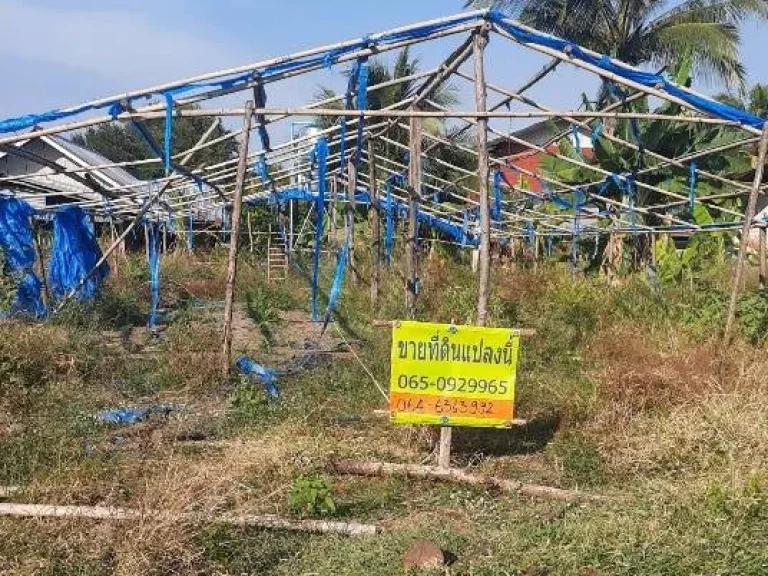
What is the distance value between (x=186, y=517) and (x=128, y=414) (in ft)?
10.7

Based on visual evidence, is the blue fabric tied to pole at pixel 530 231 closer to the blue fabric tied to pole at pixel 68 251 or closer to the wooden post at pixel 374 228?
the wooden post at pixel 374 228

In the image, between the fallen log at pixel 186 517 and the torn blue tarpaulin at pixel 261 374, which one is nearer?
the fallen log at pixel 186 517

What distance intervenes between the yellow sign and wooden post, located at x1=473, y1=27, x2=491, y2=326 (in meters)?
0.31

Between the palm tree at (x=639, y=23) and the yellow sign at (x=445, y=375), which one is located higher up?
the palm tree at (x=639, y=23)

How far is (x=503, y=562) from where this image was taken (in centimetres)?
427

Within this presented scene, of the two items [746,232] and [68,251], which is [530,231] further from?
[746,232]

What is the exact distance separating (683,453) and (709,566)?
1.76 meters

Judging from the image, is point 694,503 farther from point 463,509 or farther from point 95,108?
point 95,108

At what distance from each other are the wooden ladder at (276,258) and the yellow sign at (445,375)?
49.9ft

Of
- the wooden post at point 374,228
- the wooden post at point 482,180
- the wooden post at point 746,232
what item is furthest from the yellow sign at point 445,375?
the wooden post at point 374,228

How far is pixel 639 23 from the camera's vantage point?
70.2 feet

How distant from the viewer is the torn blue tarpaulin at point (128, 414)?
23.6ft

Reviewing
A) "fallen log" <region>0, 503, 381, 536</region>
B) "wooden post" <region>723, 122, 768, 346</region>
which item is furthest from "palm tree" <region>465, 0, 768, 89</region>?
"fallen log" <region>0, 503, 381, 536</region>

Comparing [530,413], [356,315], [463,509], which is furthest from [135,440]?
[356,315]
